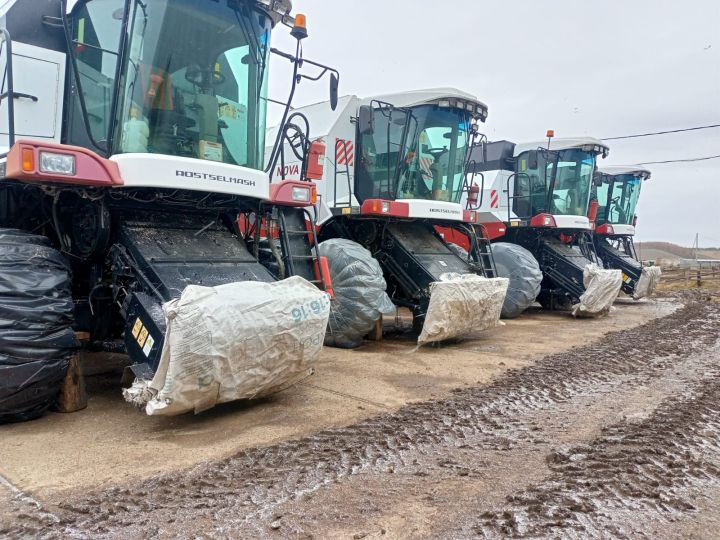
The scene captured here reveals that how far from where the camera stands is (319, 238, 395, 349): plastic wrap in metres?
5.50

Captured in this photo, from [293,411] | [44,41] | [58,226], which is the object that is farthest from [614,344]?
[44,41]

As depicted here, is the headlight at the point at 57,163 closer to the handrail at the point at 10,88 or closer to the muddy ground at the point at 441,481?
the handrail at the point at 10,88

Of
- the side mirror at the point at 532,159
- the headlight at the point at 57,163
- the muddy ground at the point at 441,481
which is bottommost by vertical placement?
the muddy ground at the point at 441,481

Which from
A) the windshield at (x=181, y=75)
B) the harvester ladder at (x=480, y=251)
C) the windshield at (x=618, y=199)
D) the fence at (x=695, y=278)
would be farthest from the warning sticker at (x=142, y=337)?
the fence at (x=695, y=278)

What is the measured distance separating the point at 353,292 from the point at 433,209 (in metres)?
1.87

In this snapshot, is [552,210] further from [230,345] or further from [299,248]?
[230,345]

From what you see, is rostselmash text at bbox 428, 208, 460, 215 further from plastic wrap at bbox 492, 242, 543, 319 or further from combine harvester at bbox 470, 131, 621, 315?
combine harvester at bbox 470, 131, 621, 315

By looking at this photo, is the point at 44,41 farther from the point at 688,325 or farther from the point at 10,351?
the point at 688,325

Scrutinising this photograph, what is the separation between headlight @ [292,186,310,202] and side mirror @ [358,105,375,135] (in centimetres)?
249

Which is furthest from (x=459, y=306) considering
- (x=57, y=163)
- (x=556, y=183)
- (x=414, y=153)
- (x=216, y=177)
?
(x=556, y=183)

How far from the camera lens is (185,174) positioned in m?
3.59

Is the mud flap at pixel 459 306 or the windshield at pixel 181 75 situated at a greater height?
the windshield at pixel 181 75

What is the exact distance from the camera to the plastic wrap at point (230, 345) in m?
2.90

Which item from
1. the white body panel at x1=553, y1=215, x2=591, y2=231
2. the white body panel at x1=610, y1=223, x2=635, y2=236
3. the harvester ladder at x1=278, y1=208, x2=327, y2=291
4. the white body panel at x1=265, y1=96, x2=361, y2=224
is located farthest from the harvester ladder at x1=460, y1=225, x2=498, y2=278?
the white body panel at x1=610, y1=223, x2=635, y2=236
